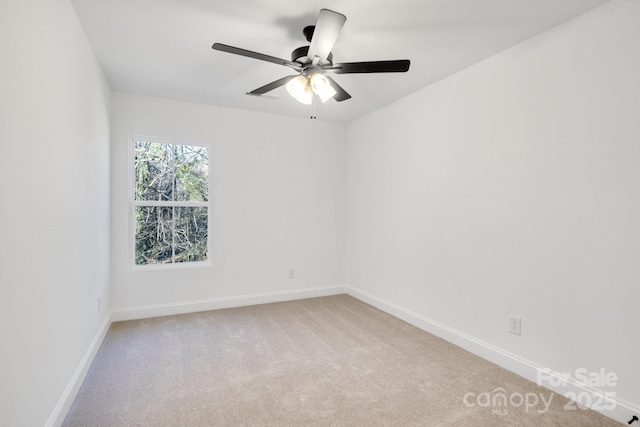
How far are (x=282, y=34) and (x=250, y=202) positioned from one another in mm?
2299

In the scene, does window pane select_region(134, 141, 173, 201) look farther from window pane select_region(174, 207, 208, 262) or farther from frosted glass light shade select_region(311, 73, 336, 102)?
frosted glass light shade select_region(311, 73, 336, 102)

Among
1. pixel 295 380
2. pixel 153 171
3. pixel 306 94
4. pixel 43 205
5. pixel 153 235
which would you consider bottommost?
pixel 295 380

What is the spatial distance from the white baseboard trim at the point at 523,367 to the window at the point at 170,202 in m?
2.60

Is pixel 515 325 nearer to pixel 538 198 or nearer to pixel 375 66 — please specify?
pixel 538 198

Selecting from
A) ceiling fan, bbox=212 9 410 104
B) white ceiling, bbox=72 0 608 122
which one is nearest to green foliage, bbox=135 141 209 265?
white ceiling, bbox=72 0 608 122

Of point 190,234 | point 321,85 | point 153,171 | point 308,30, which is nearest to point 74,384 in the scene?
point 190,234

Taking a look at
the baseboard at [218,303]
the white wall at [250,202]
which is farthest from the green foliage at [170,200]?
the baseboard at [218,303]

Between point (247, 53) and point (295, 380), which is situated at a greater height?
point (247, 53)

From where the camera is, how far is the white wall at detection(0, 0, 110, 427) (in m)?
1.31

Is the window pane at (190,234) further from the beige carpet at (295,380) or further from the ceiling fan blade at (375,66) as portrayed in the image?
the ceiling fan blade at (375,66)

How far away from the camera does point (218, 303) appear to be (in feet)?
13.4

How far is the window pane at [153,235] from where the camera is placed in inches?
150

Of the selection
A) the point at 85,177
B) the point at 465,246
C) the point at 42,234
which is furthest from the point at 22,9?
the point at 465,246

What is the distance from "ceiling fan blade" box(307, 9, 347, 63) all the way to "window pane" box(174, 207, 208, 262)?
2640mm
